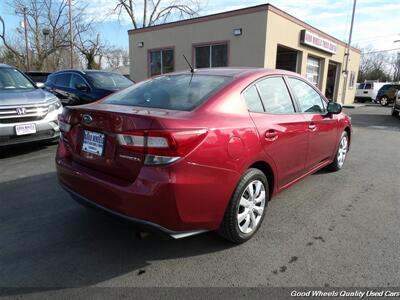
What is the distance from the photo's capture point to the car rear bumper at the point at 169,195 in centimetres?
225

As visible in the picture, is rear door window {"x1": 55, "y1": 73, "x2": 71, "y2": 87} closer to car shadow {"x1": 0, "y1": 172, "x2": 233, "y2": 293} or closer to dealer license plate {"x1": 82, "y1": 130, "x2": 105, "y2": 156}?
car shadow {"x1": 0, "y1": 172, "x2": 233, "y2": 293}

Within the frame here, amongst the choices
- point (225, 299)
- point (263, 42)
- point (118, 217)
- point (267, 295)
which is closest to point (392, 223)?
point (267, 295)

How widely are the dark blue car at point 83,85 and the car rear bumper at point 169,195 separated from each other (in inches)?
208

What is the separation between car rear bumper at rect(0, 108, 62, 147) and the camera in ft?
16.8

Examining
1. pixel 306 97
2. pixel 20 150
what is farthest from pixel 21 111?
pixel 306 97

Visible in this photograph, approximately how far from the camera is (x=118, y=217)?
2438 mm

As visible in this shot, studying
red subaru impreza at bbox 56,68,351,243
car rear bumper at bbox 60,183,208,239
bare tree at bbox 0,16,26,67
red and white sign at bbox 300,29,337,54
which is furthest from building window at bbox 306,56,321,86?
bare tree at bbox 0,16,26,67

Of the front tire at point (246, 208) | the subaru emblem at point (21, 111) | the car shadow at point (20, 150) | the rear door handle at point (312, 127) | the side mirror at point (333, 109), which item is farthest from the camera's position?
Result: the car shadow at point (20, 150)

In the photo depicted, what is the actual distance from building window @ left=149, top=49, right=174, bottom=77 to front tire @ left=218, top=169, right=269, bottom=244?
49.3 ft

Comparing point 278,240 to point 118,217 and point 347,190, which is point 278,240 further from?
point 347,190

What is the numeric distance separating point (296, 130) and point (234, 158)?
117 cm

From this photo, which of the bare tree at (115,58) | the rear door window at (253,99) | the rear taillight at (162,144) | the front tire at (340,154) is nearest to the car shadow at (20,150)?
the rear taillight at (162,144)

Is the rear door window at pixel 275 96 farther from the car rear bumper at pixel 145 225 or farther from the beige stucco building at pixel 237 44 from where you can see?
the beige stucco building at pixel 237 44

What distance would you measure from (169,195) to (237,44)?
13.3m
